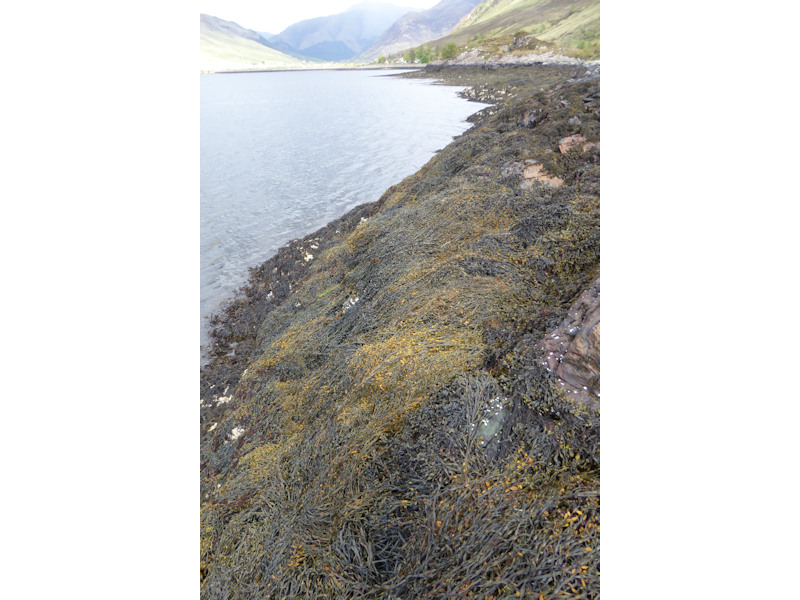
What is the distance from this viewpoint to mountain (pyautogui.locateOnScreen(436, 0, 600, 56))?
5.96 ft

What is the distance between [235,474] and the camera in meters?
1.78

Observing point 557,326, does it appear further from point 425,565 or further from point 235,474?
point 235,474

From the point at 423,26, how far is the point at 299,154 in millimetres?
5247

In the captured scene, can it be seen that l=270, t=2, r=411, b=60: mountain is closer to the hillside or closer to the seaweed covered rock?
the hillside

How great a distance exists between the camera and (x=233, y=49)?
4.21 meters

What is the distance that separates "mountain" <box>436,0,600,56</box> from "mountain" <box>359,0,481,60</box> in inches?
2.7

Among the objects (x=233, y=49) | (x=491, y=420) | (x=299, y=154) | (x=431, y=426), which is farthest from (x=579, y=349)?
(x=299, y=154)

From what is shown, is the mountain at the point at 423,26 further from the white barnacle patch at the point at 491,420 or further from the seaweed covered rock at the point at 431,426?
the white barnacle patch at the point at 491,420

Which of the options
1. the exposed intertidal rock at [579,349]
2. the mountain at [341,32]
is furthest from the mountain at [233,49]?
the exposed intertidal rock at [579,349]

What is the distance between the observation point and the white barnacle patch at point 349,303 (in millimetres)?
2470

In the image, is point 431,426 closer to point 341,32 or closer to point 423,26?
point 423,26
